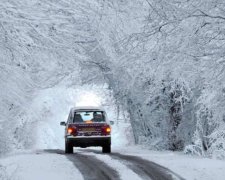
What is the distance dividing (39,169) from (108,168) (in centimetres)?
190

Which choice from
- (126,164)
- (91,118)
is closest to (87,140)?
(91,118)

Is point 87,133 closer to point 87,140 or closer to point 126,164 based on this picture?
point 87,140

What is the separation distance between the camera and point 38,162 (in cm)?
1736

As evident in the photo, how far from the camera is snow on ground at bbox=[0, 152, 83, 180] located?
562 inches

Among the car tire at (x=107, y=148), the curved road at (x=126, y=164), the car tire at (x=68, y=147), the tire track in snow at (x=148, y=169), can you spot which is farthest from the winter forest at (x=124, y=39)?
the car tire at (x=68, y=147)

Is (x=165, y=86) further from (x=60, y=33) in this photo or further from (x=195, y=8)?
(x=195, y=8)

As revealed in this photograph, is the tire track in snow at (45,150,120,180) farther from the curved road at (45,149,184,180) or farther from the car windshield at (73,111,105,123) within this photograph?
the car windshield at (73,111,105,123)

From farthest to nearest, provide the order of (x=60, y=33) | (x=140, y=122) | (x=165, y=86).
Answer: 1. (x=140, y=122)
2. (x=165, y=86)
3. (x=60, y=33)

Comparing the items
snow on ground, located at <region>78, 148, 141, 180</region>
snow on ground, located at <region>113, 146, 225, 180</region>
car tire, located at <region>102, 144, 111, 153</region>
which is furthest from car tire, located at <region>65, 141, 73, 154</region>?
snow on ground, located at <region>113, 146, 225, 180</region>

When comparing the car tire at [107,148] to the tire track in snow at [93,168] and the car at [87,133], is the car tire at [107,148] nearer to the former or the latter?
the car at [87,133]

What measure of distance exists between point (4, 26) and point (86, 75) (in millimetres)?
17722

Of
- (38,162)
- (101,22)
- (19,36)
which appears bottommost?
(38,162)

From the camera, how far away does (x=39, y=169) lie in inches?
619

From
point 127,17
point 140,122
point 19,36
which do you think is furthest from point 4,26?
point 140,122
